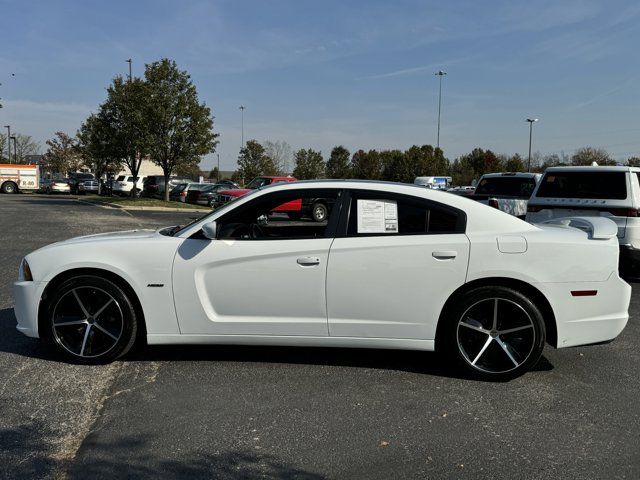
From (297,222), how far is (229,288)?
1.23 metres

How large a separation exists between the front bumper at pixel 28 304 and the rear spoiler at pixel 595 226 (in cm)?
A: 436

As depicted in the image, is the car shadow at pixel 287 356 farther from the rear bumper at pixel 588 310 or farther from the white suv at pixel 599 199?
the white suv at pixel 599 199

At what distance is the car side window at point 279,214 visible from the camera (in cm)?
430

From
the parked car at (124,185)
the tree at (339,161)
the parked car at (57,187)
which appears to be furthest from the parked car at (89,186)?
the tree at (339,161)

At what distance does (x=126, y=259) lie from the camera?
168 inches

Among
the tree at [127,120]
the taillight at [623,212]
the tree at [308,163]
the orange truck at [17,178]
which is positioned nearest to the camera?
the taillight at [623,212]

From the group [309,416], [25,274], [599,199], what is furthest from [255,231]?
[599,199]

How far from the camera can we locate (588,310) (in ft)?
13.5

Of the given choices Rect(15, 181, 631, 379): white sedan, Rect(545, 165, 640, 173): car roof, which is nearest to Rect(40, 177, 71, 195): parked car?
Rect(545, 165, 640, 173): car roof

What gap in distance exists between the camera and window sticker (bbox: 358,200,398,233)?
423 cm

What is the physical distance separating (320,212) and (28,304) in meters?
2.44

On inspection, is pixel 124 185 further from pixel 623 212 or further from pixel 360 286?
pixel 360 286

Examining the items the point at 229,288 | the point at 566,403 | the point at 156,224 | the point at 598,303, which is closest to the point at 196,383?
the point at 229,288

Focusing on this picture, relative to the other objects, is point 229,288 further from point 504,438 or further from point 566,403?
point 566,403
